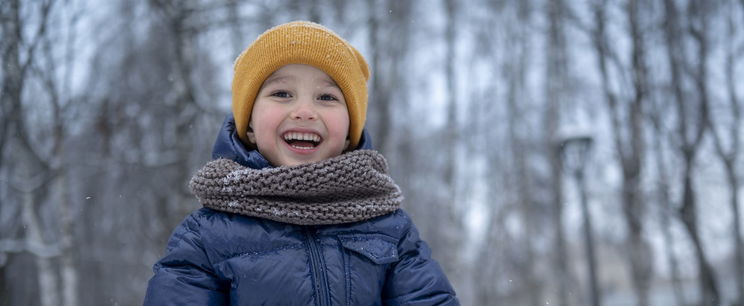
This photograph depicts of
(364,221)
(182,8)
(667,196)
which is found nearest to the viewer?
(364,221)

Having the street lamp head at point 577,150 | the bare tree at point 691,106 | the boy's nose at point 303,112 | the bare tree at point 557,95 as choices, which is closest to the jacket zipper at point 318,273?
the boy's nose at point 303,112

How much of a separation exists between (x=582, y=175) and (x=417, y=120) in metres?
9.32

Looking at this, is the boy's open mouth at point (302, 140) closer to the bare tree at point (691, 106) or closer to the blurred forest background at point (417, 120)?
the blurred forest background at point (417, 120)

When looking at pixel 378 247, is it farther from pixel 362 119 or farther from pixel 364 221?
pixel 362 119

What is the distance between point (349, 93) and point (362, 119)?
106 mm

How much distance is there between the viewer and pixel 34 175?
26.8 feet

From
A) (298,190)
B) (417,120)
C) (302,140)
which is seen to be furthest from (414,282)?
(417,120)

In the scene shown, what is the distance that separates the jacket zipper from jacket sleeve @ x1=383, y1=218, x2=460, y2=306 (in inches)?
8.3

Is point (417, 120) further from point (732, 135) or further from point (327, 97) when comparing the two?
point (327, 97)

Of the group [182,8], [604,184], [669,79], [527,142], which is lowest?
[604,184]

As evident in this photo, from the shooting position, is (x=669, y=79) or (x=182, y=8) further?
(x=669, y=79)

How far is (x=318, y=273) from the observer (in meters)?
1.46

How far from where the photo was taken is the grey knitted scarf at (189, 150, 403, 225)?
1517 millimetres

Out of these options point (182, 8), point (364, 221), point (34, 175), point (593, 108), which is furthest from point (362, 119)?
point (593, 108)
